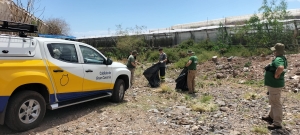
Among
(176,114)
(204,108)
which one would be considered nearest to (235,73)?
(204,108)

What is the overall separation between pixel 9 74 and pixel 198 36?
18.8 m

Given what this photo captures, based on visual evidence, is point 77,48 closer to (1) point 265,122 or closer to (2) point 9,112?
(2) point 9,112

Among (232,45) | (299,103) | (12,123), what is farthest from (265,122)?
(232,45)

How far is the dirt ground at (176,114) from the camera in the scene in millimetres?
4926

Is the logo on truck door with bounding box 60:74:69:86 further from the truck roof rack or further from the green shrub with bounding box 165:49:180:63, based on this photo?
the green shrub with bounding box 165:49:180:63

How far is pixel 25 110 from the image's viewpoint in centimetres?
448

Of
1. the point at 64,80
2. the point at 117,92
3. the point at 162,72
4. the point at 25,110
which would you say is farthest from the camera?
the point at 162,72

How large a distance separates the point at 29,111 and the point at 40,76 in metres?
0.70

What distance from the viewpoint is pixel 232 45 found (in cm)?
1812

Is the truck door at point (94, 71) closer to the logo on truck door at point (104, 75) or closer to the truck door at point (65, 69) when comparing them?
the logo on truck door at point (104, 75)

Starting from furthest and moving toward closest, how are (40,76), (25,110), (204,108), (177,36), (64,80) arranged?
(177,36), (204,108), (64,80), (40,76), (25,110)

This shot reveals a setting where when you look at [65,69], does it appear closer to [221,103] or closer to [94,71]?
[94,71]

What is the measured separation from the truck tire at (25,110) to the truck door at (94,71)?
1.28 m

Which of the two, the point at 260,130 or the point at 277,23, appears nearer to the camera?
the point at 260,130
